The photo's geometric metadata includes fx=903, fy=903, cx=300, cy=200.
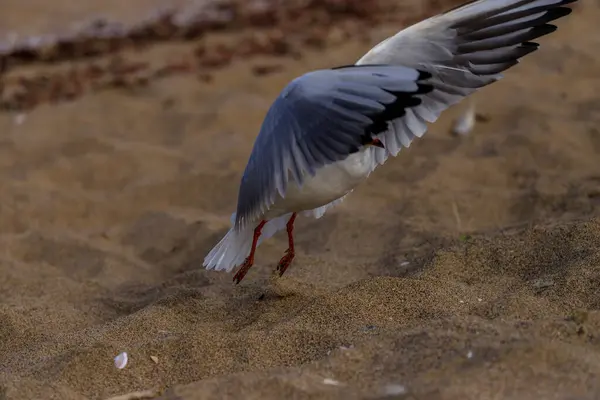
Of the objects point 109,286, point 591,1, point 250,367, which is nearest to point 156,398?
point 250,367

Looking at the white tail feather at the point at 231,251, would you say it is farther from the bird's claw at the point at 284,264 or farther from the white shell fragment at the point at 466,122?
the white shell fragment at the point at 466,122

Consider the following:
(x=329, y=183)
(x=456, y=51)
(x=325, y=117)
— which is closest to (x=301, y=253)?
(x=329, y=183)

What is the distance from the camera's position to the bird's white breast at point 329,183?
9.70 feet

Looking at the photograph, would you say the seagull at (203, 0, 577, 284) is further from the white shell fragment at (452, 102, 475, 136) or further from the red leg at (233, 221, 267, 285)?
the white shell fragment at (452, 102, 475, 136)

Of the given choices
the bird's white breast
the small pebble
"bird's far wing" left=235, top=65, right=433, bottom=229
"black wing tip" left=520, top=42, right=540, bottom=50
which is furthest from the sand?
"black wing tip" left=520, top=42, right=540, bottom=50

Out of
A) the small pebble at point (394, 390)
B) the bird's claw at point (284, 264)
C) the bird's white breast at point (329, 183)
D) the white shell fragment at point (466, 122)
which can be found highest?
the bird's white breast at point (329, 183)

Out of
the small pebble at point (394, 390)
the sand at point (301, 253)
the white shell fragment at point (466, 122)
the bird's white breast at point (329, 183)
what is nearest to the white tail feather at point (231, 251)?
the sand at point (301, 253)

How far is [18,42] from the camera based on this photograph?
758 cm

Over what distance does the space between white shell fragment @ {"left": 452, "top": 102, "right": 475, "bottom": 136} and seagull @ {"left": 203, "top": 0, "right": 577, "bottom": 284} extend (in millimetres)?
1737

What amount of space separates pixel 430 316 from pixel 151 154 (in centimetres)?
269

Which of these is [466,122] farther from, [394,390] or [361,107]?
[394,390]

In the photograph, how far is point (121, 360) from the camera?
2717 mm

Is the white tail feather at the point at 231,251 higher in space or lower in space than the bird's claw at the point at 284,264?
higher

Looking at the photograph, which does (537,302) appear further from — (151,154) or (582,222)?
(151,154)
